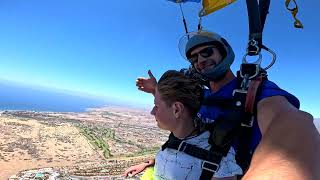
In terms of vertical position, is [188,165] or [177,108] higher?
[177,108]

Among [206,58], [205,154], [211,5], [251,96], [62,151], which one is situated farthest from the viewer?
[62,151]

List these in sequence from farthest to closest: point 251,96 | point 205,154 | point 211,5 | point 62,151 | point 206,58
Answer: point 62,151, point 211,5, point 206,58, point 205,154, point 251,96

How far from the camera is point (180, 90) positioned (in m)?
1.79

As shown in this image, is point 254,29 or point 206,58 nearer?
point 254,29

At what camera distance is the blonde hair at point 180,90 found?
1790 millimetres

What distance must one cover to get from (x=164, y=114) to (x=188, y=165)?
0.98 feet

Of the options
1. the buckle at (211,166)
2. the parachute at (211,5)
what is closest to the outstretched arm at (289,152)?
the buckle at (211,166)

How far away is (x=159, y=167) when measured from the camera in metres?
1.84

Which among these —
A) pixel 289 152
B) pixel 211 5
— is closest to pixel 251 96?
pixel 289 152

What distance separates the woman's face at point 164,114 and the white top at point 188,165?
0.41ft

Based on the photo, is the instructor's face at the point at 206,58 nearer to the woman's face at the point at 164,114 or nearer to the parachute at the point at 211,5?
the woman's face at the point at 164,114

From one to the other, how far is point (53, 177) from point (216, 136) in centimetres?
2609

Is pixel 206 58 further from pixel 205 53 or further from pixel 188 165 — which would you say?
pixel 188 165

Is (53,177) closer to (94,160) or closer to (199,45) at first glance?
(94,160)
